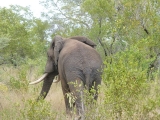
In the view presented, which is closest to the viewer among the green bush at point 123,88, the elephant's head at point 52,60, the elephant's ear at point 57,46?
→ the green bush at point 123,88

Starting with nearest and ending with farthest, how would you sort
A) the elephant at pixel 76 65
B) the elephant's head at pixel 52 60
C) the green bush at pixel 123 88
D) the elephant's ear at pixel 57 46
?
the green bush at pixel 123 88, the elephant at pixel 76 65, the elephant's ear at pixel 57 46, the elephant's head at pixel 52 60

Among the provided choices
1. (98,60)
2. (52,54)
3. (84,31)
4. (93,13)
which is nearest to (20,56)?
(84,31)

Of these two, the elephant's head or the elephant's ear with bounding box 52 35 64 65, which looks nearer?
the elephant's ear with bounding box 52 35 64 65

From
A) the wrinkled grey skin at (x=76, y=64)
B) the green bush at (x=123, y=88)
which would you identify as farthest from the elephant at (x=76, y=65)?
the green bush at (x=123, y=88)

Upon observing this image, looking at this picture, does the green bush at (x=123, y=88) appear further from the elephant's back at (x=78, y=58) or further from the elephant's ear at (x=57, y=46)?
the elephant's ear at (x=57, y=46)

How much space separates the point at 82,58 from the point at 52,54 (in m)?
1.51

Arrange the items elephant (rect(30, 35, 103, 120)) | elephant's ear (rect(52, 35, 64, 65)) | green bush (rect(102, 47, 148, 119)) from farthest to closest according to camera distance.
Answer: elephant's ear (rect(52, 35, 64, 65)), elephant (rect(30, 35, 103, 120)), green bush (rect(102, 47, 148, 119))

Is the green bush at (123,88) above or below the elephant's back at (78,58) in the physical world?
above

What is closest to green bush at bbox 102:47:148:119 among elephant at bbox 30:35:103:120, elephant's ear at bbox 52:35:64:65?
elephant at bbox 30:35:103:120

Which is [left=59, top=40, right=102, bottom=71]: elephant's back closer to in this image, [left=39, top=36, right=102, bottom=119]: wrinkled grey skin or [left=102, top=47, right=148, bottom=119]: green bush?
[left=39, top=36, right=102, bottom=119]: wrinkled grey skin

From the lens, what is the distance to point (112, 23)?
14500 millimetres

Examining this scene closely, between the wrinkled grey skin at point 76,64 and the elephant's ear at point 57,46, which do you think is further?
the elephant's ear at point 57,46

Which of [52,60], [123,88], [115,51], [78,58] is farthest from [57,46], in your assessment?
[115,51]

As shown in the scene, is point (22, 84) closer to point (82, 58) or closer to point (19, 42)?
point (82, 58)
